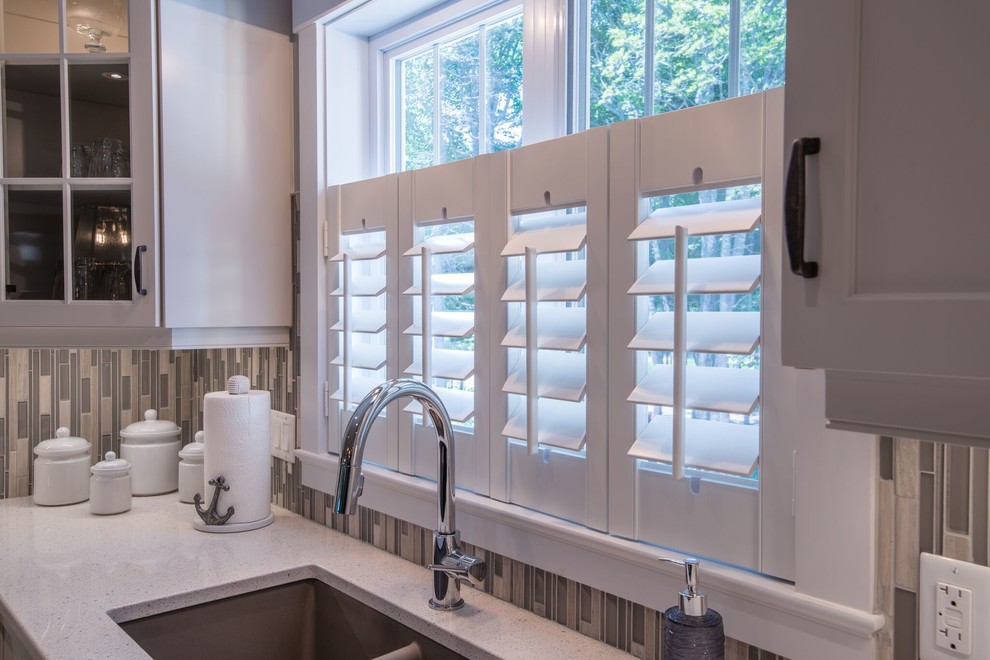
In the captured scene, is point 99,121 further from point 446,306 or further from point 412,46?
point 446,306

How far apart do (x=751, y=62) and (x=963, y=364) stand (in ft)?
2.09

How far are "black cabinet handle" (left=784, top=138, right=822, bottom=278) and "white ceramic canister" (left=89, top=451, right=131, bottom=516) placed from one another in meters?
1.71

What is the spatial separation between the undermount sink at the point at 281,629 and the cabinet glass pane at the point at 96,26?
3.90 ft

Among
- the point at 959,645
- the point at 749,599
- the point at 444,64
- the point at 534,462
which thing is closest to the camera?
the point at 959,645

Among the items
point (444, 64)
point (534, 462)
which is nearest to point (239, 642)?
point (534, 462)

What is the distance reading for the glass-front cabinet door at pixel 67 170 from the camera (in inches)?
63.7

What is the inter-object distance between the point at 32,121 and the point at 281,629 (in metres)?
1.24

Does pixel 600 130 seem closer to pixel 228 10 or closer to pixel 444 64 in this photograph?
pixel 444 64

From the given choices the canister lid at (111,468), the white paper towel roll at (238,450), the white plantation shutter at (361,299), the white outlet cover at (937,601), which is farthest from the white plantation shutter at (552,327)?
the canister lid at (111,468)

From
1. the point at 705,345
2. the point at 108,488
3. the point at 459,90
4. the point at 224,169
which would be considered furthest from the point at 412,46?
the point at 108,488

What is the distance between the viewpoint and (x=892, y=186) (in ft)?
1.80

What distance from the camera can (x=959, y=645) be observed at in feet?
2.45

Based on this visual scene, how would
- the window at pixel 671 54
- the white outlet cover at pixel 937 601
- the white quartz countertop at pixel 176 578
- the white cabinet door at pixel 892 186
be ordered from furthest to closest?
the white quartz countertop at pixel 176 578
the window at pixel 671 54
the white outlet cover at pixel 937 601
the white cabinet door at pixel 892 186

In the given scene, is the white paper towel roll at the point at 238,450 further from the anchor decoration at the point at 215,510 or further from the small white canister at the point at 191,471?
the small white canister at the point at 191,471
